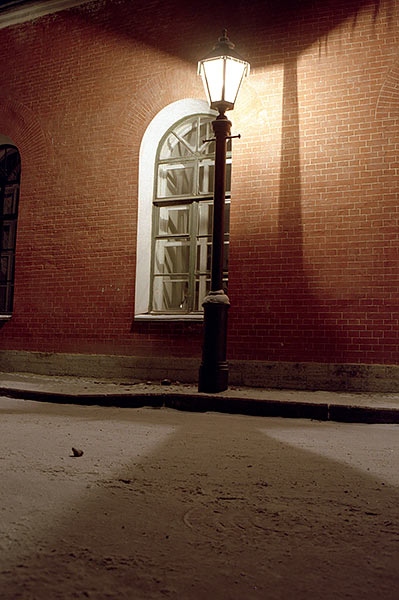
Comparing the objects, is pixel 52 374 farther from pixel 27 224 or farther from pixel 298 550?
pixel 298 550

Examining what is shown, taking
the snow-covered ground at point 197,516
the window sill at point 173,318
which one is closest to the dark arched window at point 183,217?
the window sill at point 173,318

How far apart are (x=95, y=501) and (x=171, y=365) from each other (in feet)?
16.8

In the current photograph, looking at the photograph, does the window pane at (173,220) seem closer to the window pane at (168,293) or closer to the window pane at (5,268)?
the window pane at (168,293)

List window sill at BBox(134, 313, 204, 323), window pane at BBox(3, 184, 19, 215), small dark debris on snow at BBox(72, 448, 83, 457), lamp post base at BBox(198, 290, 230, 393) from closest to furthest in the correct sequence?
1. small dark debris on snow at BBox(72, 448, 83, 457)
2. lamp post base at BBox(198, 290, 230, 393)
3. window sill at BBox(134, 313, 204, 323)
4. window pane at BBox(3, 184, 19, 215)

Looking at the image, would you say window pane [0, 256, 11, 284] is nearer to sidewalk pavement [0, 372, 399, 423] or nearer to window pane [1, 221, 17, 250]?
window pane [1, 221, 17, 250]

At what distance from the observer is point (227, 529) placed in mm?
2133

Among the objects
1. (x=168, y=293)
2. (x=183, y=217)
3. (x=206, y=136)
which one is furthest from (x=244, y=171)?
(x=168, y=293)

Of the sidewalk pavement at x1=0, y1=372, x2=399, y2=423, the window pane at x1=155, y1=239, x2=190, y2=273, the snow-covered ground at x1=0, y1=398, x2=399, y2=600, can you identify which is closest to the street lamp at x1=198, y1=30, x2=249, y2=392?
the sidewalk pavement at x1=0, y1=372, x2=399, y2=423

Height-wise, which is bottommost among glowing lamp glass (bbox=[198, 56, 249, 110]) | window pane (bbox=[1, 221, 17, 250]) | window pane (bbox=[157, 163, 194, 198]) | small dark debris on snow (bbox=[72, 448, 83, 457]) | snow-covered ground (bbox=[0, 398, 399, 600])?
snow-covered ground (bbox=[0, 398, 399, 600])

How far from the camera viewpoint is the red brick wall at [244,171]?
6.73 meters

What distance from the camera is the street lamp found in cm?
630

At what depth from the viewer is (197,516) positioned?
2.29 metres

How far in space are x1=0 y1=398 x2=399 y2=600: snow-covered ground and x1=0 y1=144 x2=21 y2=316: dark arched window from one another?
610 cm

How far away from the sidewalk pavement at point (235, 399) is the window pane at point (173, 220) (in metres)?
2.47
